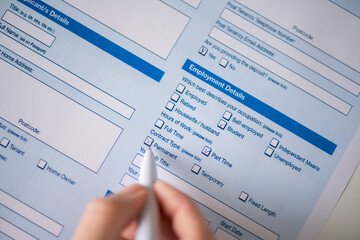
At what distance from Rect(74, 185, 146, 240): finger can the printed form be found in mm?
129

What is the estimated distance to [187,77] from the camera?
1.77ft

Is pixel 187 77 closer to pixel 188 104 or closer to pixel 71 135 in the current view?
pixel 188 104

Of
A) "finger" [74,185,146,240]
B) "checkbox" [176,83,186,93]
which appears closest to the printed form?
"checkbox" [176,83,186,93]

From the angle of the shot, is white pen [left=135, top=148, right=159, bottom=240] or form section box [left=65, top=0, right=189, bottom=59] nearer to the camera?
white pen [left=135, top=148, right=159, bottom=240]

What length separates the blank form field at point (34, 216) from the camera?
50cm

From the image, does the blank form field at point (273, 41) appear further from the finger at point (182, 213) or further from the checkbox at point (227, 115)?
the finger at point (182, 213)

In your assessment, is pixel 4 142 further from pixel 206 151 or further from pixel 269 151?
pixel 269 151

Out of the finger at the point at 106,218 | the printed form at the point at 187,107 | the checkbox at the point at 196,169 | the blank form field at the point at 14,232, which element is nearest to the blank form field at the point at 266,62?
the printed form at the point at 187,107

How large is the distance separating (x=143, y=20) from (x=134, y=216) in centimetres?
33

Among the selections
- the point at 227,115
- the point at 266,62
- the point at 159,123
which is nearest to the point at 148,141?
the point at 159,123

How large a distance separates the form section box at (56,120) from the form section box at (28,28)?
66 mm

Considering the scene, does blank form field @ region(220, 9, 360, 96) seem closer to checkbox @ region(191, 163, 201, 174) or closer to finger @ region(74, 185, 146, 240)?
checkbox @ region(191, 163, 201, 174)

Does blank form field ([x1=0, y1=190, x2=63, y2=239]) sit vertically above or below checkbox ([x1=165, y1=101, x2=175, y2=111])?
below

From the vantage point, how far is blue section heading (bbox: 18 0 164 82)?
21.0 inches
